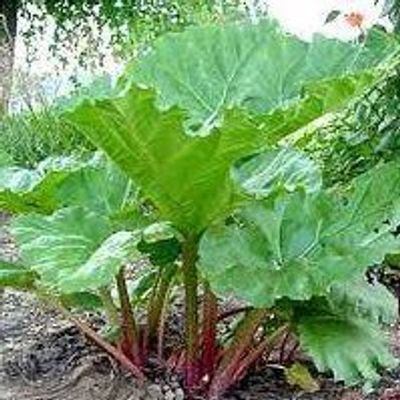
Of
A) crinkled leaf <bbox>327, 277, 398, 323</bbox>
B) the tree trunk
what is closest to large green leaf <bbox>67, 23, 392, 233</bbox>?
crinkled leaf <bbox>327, 277, 398, 323</bbox>

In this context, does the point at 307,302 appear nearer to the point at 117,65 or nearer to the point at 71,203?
the point at 71,203

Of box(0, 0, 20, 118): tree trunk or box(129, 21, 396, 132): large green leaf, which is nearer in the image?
box(129, 21, 396, 132): large green leaf

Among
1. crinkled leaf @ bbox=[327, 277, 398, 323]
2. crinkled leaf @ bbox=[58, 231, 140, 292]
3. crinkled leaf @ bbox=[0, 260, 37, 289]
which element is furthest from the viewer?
crinkled leaf @ bbox=[0, 260, 37, 289]

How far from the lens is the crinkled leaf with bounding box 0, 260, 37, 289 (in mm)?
2133

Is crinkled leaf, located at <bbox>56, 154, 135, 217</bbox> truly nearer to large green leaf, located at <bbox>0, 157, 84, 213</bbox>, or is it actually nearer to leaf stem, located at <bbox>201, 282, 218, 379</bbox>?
large green leaf, located at <bbox>0, 157, 84, 213</bbox>

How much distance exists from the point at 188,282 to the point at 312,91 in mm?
Result: 480

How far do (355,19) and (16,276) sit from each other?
140 centimetres

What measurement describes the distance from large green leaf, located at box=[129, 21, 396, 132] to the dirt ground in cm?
57

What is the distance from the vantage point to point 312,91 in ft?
6.04

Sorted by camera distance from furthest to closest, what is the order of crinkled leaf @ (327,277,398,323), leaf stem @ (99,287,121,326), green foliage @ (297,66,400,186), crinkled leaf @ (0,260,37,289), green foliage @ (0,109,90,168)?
green foliage @ (0,109,90,168)
green foliage @ (297,66,400,186)
leaf stem @ (99,287,121,326)
crinkled leaf @ (0,260,37,289)
crinkled leaf @ (327,277,398,323)

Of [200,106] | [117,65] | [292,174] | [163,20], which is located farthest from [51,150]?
[292,174]

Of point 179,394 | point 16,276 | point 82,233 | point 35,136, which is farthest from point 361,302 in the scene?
point 35,136

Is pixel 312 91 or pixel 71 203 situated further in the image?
pixel 71 203

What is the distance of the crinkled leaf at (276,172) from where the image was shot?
6.63 ft
